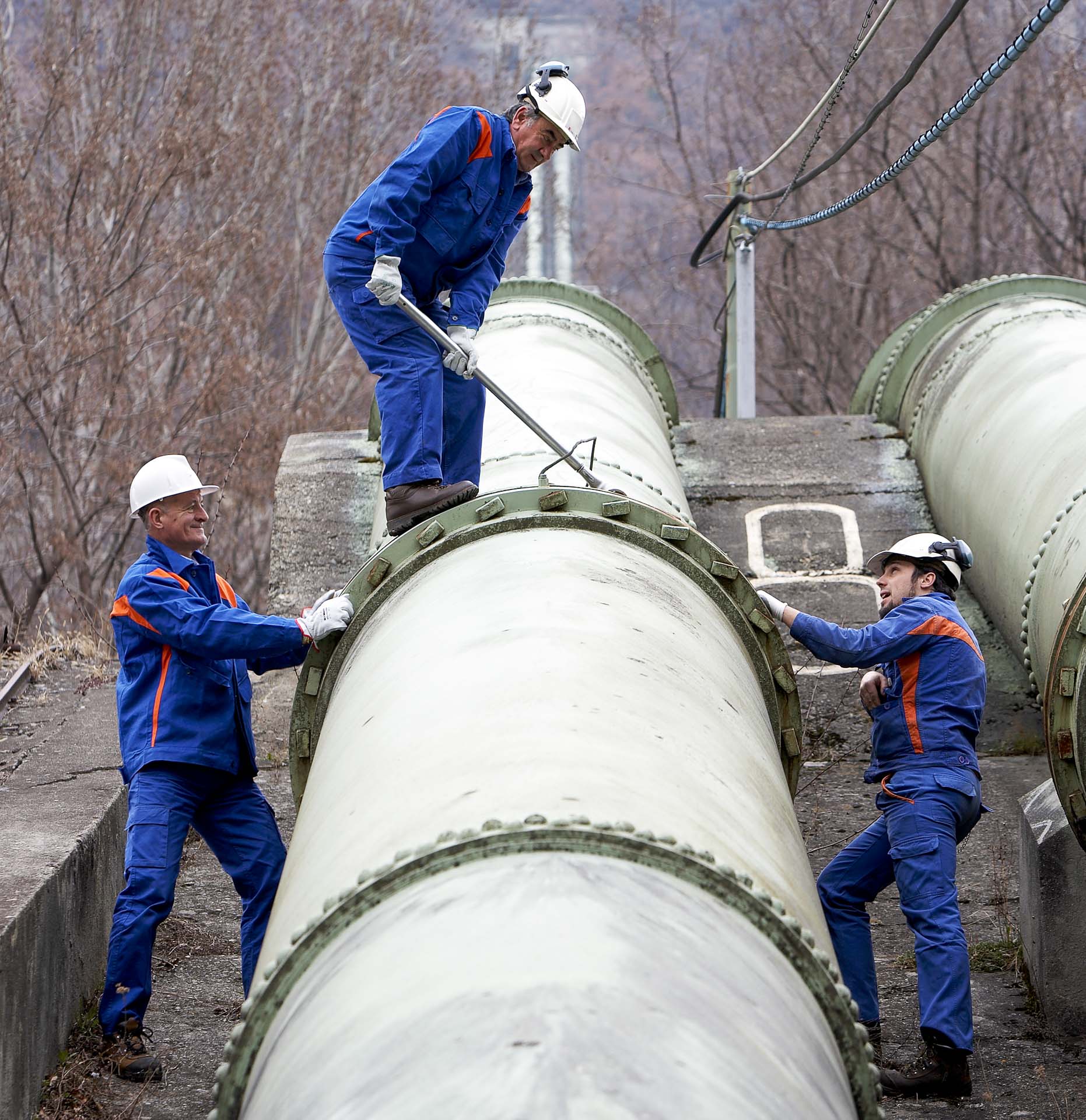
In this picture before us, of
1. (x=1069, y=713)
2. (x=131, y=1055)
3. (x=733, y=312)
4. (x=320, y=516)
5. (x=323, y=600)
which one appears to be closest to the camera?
(x=323, y=600)

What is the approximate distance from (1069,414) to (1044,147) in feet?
43.8

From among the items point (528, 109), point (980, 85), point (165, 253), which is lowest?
point (528, 109)

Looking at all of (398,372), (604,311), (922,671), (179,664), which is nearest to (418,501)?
(398,372)

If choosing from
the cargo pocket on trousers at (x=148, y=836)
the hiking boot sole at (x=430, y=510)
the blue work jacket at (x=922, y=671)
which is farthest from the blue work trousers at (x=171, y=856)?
the blue work jacket at (x=922, y=671)

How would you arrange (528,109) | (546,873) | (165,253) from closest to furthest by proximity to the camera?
(546,873), (528,109), (165,253)

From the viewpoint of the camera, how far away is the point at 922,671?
448cm

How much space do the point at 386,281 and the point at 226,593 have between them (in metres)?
1.08

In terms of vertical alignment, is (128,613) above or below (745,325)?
below

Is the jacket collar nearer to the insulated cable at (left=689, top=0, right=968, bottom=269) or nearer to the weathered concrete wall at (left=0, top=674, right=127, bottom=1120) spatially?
the weathered concrete wall at (left=0, top=674, right=127, bottom=1120)

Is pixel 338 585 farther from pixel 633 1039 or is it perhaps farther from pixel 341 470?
pixel 633 1039

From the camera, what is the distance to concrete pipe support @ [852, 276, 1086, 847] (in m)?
4.38

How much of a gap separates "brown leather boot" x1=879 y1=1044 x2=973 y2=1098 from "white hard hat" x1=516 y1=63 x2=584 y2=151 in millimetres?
2916

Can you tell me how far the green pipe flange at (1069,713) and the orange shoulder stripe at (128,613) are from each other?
8.40 ft

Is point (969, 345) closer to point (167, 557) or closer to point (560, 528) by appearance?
point (560, 528)
